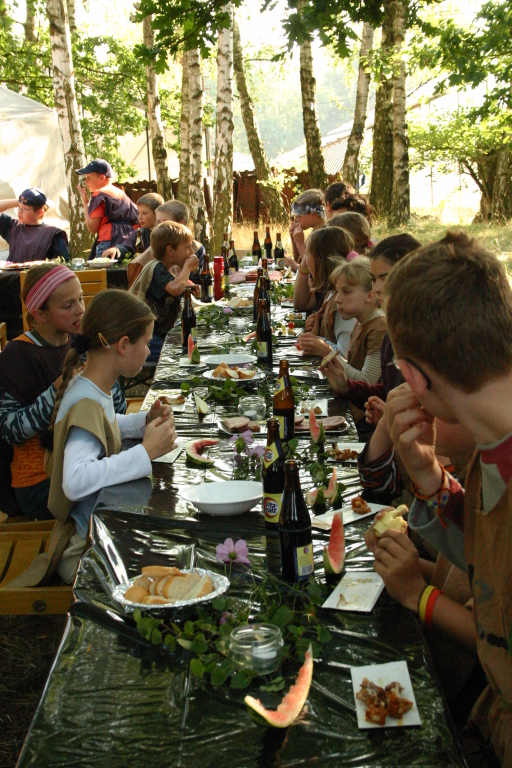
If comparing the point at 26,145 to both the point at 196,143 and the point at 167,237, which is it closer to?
the point at 196,143

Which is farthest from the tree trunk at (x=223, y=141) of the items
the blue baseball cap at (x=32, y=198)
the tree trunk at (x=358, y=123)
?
the blue baseball cap at (x=32, y=198)

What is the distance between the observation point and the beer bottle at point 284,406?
3.10 meters

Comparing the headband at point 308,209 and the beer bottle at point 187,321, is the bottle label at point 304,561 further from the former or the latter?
the headband at point 308,209

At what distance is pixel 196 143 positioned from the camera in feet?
45.2

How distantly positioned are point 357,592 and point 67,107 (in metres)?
12.9

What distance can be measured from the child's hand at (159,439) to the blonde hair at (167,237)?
151 inches

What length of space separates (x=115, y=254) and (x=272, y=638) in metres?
8.64

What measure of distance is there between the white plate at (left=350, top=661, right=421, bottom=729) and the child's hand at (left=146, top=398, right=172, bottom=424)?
1.64 metres

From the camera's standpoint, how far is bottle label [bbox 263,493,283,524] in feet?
7.42

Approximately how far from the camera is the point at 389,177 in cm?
1648

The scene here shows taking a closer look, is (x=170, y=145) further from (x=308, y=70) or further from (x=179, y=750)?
(x=179, y=750)

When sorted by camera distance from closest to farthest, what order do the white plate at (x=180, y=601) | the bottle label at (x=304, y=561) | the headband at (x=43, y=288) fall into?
the white plate at (x=180, y=601) < the bottle label at (x=304, y=561) < the headband at (x=43, y=288)

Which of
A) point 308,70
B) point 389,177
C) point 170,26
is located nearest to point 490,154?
point 389,177

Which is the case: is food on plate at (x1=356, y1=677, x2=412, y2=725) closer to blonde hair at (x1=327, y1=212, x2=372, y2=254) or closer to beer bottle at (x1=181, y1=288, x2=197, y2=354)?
beer bottle at (x1=181, y1=288, x2=197, y2=354)
